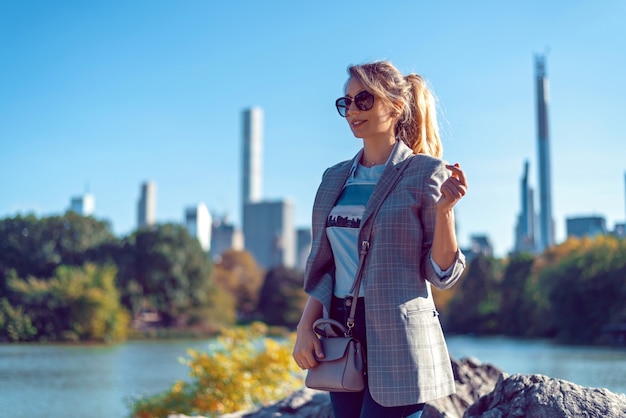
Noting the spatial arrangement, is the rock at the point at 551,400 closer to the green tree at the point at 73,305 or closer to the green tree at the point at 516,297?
the green tree at the point at 73,305

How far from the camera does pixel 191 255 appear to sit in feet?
118

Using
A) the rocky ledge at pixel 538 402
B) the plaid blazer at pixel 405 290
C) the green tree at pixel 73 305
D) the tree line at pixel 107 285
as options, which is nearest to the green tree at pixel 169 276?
the tree line at pixel 107 285

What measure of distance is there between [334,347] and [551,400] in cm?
111

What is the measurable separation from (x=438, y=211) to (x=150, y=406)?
491 centimetres

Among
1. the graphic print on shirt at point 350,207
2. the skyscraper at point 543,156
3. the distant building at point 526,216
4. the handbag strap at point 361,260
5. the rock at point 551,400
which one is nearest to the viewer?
the handbag strap at point 361,260

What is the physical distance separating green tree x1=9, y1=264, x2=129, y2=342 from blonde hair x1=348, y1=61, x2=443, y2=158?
21817 mm

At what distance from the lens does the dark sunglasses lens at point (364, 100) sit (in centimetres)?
207

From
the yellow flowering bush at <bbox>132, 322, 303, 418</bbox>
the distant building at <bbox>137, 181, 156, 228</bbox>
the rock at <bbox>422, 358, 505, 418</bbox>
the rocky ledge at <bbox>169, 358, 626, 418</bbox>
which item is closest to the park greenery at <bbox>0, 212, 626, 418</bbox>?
the yellow flowering bush at <bbox>132, 322, 303, 418</bbox>

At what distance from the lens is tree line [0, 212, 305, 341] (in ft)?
78.0

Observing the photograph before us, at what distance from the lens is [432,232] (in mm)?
1945

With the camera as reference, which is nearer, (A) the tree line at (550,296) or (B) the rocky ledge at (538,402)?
(B) the rocky ledge at (538,402)

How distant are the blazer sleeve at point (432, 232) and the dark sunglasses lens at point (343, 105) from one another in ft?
1.13

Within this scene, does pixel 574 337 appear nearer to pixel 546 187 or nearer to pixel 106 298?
pixel 106 298

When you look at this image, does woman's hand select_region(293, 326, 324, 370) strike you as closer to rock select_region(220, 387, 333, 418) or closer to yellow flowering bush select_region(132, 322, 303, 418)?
rock select_region(220, 387, 333, 418)
